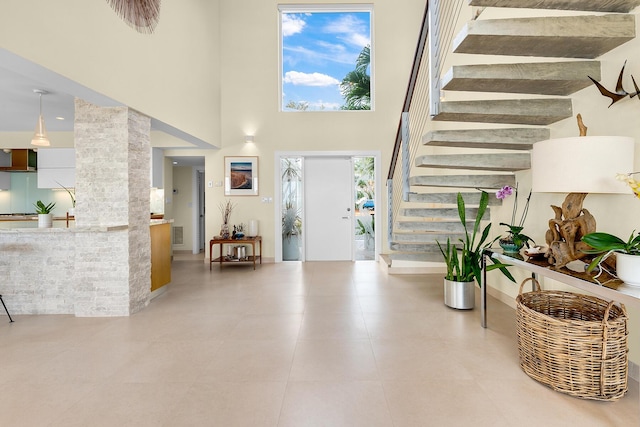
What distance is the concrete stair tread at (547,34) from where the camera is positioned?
6.67 ft

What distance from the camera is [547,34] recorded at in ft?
6.75

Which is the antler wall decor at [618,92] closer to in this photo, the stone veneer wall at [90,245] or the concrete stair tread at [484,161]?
the concrete stair tread at [484,161]

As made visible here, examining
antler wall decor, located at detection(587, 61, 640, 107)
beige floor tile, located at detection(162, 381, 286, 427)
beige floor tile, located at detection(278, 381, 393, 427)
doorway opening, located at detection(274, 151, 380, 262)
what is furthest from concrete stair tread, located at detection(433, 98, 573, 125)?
doorway opening, located at detection(274, 151, 380, 262)

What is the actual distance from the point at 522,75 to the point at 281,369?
2686 millimetres

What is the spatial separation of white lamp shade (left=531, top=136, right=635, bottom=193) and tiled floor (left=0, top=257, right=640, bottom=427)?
1.26 meters

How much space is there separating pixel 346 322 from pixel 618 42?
2.95 metres

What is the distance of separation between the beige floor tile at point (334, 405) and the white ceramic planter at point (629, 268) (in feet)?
4.56

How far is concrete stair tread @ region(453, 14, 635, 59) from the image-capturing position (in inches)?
80.0

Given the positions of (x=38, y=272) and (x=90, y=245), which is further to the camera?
(x=38, y=272)

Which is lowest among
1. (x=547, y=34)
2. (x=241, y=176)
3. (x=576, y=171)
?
(x=576, y=171)

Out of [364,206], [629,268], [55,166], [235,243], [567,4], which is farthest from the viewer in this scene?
[364,206]

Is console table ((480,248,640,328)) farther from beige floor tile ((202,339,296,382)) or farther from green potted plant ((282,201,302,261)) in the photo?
green potted plant ((282,201,302,261))

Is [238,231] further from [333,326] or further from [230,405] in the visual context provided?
[230,405]

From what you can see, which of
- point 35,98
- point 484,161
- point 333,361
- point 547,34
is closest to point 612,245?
point 547,34
